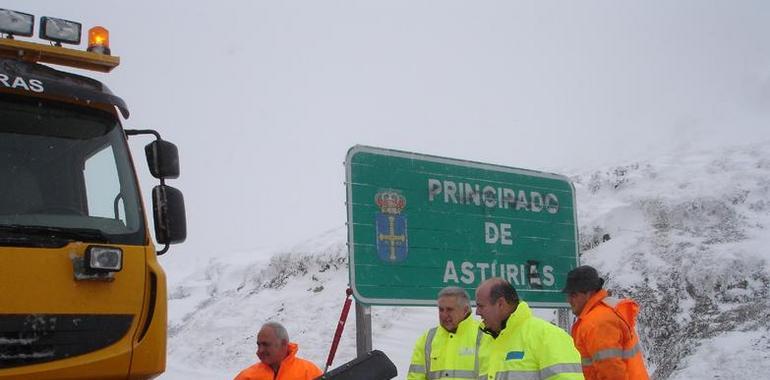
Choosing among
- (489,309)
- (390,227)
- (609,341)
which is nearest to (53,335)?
(489,309)

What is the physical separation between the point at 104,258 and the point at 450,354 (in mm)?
2475

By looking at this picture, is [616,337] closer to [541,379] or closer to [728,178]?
[541,379]

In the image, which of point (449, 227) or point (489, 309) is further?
→ point (449, 227)

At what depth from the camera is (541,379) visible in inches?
161

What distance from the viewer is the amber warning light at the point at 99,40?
4.58m

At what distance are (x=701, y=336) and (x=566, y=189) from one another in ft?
15.7

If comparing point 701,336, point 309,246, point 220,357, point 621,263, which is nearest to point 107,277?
point 701,336

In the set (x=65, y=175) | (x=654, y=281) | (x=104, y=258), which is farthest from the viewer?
(x=654, y=281)

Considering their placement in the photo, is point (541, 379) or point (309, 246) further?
point (309, 246)

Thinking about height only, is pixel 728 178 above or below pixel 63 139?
above

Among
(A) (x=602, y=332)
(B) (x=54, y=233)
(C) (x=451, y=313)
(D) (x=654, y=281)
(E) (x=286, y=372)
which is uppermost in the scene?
(B) (x=54, y=233)

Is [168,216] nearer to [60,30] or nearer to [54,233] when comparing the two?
[54,233]

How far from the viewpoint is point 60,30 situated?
441 centimetres

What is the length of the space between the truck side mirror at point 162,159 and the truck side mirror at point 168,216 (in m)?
0.08
